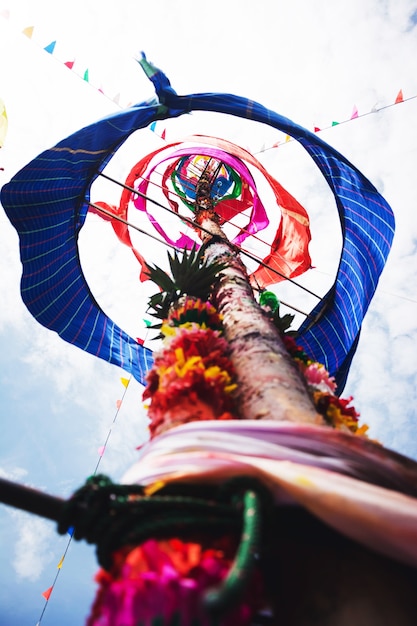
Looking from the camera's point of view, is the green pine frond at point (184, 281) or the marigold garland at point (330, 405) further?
the green pine frond at point (184, 281)

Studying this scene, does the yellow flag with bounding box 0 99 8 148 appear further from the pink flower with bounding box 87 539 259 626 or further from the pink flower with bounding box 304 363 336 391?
the pink flower with bounding box 87 539 259 626

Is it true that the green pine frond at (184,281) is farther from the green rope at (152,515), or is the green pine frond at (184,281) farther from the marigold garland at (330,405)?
the green rope at (152,515)

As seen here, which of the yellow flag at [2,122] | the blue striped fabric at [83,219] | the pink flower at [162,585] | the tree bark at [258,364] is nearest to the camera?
the pink flower at [162,585]

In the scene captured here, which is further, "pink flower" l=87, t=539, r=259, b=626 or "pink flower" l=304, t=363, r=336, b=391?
"pink flower" l=304, t=363, r=336, b=391

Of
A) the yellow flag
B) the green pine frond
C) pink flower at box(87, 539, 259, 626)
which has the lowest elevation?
pink flower at box(87, 539, 259, 626)

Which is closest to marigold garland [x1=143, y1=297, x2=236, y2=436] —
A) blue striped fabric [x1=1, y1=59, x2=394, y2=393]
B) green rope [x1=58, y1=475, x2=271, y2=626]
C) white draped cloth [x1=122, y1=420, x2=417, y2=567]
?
white draped cloth [x1=122, y1=420, x2=417, y2=567]

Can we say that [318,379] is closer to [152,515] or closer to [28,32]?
[152,515]

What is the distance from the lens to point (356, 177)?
4.44 m

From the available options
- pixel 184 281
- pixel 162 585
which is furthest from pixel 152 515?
pixel 184 281

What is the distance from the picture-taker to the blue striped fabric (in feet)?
12.9

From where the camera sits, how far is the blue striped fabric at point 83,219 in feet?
12.9

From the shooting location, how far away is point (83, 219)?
15.5ft

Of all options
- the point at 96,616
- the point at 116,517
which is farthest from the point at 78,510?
the point at 96,616

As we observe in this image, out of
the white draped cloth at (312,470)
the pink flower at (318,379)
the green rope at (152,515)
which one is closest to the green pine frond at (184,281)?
the pink flower at (318,379)
